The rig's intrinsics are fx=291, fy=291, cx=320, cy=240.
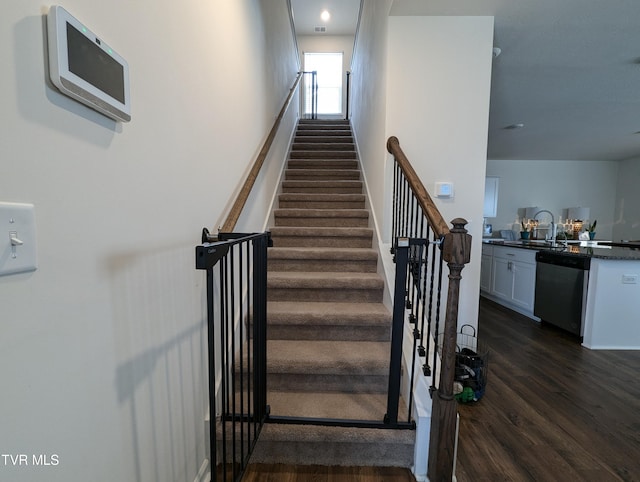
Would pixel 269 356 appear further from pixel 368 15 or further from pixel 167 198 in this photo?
pixel 368 15

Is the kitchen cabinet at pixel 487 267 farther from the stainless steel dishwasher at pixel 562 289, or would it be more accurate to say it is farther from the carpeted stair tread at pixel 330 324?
the carpeted stair tread at pixel 330 324

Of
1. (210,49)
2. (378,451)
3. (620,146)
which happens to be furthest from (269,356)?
(620,146)

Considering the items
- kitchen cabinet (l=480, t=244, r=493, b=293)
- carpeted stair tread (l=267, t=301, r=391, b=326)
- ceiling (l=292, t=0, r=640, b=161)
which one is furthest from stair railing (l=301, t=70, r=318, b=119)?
carpeted stair tread (l=267, t=301, r=391, b=326)

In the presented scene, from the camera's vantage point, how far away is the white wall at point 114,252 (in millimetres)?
583

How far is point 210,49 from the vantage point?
1.46 metres

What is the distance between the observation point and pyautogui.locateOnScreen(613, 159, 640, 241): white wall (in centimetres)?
631

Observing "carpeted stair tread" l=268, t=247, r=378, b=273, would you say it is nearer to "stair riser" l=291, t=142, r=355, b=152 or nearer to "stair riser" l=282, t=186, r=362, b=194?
"stair riser" l=282, t=186, r=362, b=194

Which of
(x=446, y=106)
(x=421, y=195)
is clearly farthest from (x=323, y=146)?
(x=421, y=195)

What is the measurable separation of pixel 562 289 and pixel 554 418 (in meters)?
2.04

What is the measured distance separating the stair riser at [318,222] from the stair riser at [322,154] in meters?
1.52

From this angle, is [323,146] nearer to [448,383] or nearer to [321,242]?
[321,242]

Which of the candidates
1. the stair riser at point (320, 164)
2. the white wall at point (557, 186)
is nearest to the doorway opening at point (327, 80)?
the stair riser at point (320, 164)

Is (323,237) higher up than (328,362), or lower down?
higher up

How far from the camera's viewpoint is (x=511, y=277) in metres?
4.27
